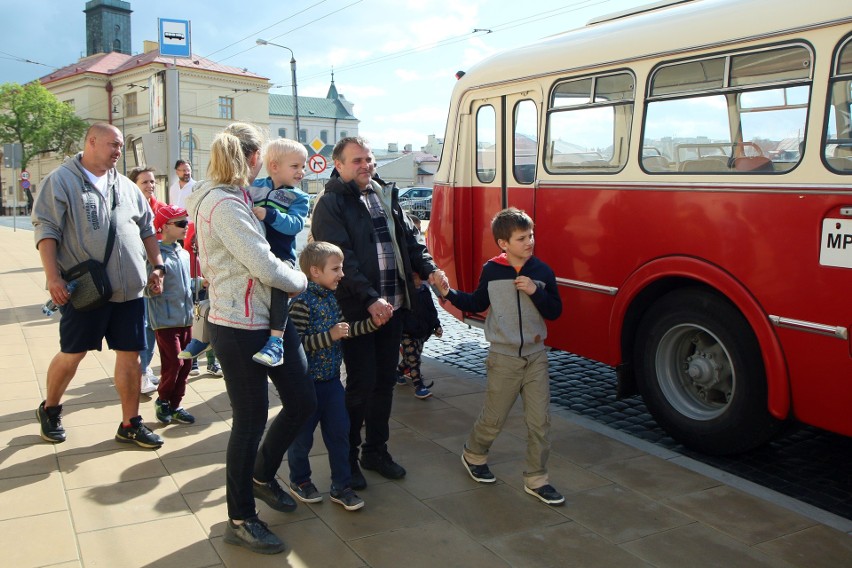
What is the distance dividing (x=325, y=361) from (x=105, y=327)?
1748 mm

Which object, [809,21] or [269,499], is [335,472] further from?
[809,21]

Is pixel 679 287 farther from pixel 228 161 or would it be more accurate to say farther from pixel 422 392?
pixel 228 161

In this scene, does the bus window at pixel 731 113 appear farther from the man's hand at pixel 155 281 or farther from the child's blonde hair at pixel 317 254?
the man's hand at pixel 155 281

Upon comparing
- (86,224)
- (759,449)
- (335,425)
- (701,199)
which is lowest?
(759,449)

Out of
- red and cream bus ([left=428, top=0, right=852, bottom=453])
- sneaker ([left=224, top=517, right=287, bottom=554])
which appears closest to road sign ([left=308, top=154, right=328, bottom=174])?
red and cream bus ([left=428, top=0, right=852, bottom=453])

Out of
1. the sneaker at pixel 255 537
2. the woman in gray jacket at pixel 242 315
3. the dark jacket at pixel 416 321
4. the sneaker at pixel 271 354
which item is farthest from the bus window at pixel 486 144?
the sneaker at pixel 255 537

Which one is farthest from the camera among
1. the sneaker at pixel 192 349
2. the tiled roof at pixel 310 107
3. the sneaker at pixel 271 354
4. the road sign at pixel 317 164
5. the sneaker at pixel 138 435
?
the tiled roof at pixel 310 107

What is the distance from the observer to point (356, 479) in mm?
4484

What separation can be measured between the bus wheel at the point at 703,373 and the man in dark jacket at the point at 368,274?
70.6 inches

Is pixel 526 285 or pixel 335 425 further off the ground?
pixel 526 285

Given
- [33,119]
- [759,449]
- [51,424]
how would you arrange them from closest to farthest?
1. [51,424]
2. [759,449]
3. [33,119]

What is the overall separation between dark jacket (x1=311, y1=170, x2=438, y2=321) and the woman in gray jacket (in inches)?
21.7

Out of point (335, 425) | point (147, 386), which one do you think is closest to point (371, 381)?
point (335, 425)

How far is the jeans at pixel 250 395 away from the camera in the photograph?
3598 millimetres
